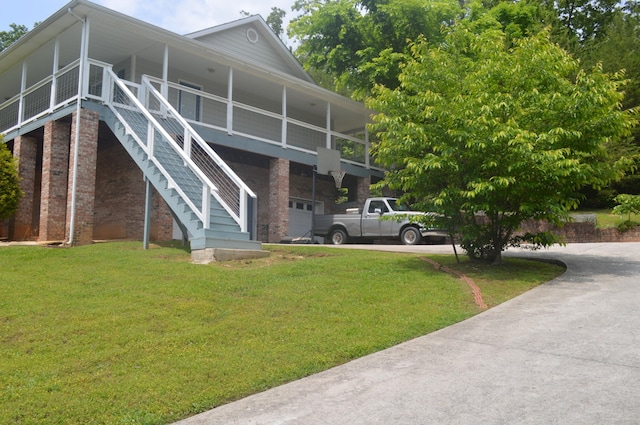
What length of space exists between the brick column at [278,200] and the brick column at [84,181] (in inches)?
244

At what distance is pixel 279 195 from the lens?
18672 millimetres

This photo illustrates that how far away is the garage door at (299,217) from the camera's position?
22080 mm

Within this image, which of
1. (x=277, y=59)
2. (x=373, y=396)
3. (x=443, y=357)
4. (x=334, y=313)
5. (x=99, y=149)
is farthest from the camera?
(x=277, y=59)

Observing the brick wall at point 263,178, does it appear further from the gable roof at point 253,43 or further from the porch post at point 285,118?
the gable roof at point 253,43

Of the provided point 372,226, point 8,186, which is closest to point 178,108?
point 8,186

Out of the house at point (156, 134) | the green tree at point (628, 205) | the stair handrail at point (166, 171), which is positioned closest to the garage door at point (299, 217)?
the house at point (156, 134)

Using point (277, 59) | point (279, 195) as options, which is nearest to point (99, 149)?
point (279, 195)

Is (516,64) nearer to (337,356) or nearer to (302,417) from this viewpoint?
(337,356)

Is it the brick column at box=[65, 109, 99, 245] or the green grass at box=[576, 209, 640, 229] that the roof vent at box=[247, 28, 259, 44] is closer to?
the brick column at box=[65, 109, 99, 245]

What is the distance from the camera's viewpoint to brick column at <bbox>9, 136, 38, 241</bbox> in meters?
15.9

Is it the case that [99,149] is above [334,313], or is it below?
above

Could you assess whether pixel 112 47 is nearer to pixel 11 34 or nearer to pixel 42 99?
pixel 42 99

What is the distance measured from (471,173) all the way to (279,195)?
9.44m

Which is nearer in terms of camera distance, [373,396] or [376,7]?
[373,396]
